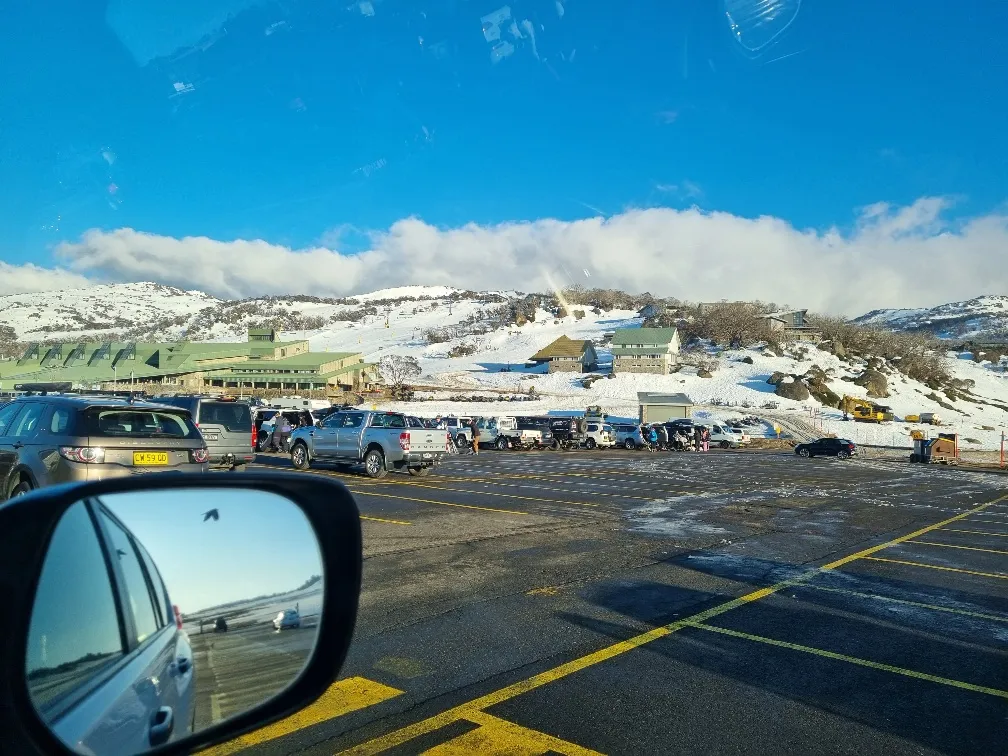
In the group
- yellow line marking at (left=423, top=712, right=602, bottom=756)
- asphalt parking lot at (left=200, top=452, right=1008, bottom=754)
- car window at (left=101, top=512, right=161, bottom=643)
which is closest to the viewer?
car window at (left=101, top=512, right=161, bottom=643)

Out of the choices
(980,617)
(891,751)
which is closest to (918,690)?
(891,751)

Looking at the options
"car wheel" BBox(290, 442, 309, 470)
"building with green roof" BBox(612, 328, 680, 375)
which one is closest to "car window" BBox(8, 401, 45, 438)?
"car wheel" BBox(290, 442, 309, 470)

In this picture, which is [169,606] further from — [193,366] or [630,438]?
[193,366]

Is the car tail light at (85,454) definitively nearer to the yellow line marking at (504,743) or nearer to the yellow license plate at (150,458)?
the yellow license plate at (150,458)

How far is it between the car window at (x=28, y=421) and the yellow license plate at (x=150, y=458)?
4.06ft

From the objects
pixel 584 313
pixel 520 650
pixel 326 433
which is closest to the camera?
pixel 520 650

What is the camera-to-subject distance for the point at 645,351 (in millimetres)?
92000

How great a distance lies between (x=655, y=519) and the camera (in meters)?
12.7

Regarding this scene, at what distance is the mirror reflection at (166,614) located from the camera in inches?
69.1

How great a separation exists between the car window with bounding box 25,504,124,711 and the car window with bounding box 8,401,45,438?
7663mm

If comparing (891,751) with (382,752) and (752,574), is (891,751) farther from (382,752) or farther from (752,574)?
(752,574)

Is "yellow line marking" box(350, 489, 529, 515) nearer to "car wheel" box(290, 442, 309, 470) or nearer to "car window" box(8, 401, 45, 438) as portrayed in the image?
"car wheel" box(290, 442, 309, 470)

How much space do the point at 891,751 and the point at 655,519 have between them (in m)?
8.77

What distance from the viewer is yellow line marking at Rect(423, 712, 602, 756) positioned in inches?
151
